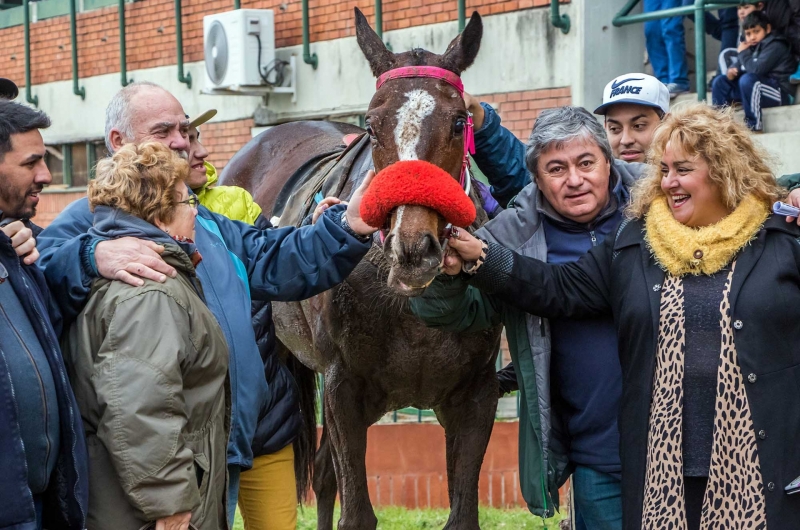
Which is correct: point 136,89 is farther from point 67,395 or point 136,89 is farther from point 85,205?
point 67,395

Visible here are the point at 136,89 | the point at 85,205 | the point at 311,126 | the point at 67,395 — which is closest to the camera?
the point at 67,395

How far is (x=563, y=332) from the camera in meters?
3.57

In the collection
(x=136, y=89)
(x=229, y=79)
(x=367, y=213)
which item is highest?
(x=229, y=79)

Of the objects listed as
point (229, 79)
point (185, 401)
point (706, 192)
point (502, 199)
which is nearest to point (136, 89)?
point (185, 401)

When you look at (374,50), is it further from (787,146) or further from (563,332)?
(787,146)

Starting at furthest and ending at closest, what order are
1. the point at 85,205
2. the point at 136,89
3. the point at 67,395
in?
the point at 136,89
the point at 85,205
the point at 67,395

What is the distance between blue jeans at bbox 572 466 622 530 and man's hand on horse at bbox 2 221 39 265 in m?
1.86

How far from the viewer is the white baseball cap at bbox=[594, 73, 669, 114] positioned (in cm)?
470

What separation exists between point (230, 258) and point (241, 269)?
0.07m

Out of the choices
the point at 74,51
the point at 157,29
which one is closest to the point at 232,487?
the point at 157,29

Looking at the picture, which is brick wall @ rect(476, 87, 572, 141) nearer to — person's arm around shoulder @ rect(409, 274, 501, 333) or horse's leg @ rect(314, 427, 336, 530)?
horse's leg @ rect(314, 427, 336, 530)

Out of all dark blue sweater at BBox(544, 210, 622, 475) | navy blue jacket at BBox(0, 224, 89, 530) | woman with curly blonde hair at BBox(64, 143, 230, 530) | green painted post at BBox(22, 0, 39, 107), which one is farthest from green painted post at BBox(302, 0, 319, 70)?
navy blue jacket at BBox(0, 224, 89, 530)

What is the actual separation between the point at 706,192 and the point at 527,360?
82 centimetres

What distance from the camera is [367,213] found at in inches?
130
